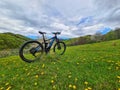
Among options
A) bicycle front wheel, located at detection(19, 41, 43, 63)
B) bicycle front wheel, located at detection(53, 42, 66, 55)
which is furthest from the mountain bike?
bicycle front wheel, located at detection(53, 42, 66, 55)

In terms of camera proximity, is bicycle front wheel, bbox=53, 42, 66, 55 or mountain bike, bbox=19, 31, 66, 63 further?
bicycle front wheel, bbox=53, 42, 66, 55

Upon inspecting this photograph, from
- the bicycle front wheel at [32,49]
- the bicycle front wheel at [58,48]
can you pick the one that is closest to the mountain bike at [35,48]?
the bicycle front wheel at [32,49]

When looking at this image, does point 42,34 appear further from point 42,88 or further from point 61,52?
point 42,88

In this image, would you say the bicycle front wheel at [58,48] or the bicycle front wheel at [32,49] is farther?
the bicycle front wheel at [58,48]

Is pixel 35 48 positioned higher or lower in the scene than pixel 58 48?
higher

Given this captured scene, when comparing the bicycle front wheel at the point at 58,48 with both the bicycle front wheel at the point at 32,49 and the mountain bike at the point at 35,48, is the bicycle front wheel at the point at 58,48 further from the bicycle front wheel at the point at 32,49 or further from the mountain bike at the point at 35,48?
the bicycle front wheel at the point at 32,49

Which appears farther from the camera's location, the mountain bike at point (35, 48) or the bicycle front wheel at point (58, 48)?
the bicycle front wheel at point (58, 48)

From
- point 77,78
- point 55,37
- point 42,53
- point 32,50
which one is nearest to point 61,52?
point 55,37

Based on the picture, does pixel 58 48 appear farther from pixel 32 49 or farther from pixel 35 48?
pixel 32 49

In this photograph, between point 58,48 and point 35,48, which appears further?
point 58,48

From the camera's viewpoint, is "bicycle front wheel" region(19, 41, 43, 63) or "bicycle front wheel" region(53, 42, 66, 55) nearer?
"bicycle front wheel" region(19, 41, 43, 63)

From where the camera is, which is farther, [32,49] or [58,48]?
[58,48]

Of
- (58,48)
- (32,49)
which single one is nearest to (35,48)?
(32,49)

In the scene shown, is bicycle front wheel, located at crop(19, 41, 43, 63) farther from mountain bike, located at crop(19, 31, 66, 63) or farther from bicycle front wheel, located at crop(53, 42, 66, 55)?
bicycle front wheel, located at crop(53, 42, 66, 55)
